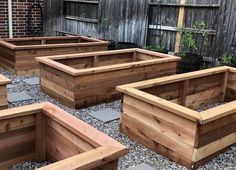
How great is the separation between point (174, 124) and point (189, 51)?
11.6ft

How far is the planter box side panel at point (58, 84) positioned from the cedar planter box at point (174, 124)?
0.94m

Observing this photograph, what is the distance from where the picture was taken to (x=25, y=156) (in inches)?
94.3

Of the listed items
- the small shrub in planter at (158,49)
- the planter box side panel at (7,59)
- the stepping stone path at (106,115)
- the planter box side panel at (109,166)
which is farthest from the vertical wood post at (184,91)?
the planter box side panel at (7,59)

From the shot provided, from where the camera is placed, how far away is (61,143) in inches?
88.8

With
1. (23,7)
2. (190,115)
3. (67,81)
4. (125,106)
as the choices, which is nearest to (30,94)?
(67,81)

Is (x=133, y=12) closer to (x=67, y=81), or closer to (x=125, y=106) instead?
(x=67, y=81)

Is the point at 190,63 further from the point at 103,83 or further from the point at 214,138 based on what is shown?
the point at 214,138

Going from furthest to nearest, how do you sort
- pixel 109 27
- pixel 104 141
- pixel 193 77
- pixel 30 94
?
pixel 109 27 < pixel 30 94 < pixel 193 77 < pixel 104 141

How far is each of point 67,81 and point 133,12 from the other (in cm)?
355

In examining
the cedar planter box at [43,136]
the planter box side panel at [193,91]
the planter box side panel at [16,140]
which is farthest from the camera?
the planter box side panel at [193,91]

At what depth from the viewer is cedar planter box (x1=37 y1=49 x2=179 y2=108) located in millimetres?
3865

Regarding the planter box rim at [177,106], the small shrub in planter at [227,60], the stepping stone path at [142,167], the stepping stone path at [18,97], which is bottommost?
the stepping stone path at [142,167]

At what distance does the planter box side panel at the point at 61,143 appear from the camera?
2.05m

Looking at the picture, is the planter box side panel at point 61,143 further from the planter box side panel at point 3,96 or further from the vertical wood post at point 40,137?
the planter box side panel at point 3,96
